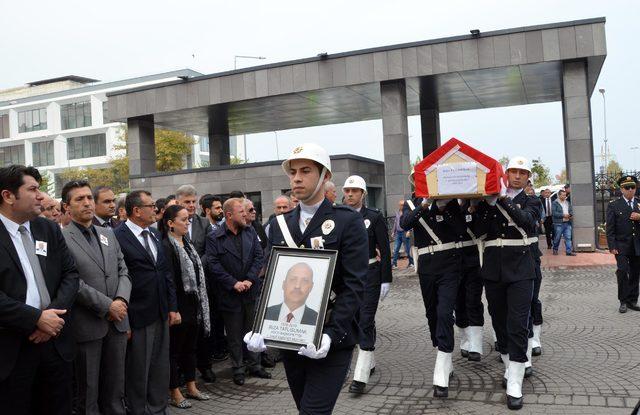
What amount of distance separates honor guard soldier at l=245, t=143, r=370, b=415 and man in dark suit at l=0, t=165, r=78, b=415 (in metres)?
1.56

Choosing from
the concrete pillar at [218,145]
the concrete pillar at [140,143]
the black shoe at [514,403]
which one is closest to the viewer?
the black shoe at [514,403]

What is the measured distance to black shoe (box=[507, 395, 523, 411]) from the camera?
5.36 metres

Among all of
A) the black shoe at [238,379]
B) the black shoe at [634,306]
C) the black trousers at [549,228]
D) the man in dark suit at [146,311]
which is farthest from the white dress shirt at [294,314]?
the black trousers at [549,228]

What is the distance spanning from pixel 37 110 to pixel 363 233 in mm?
78960

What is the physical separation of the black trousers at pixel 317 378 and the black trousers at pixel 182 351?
9.39ft

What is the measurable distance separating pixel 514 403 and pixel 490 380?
3.07 feet

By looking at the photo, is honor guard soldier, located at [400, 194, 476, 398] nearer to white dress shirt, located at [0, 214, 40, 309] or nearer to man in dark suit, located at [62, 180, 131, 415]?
man in dark suit, located at [62, 180, 131, 415]

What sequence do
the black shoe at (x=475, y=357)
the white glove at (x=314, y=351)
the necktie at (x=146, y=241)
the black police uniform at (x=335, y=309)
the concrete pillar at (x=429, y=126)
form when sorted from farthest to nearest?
1. the concrete pillar at (x=429, y=126)
2. the black shoe at (x=475, y=357)
3. the necktie at (x=146, y=241)
4. the black police uniform at (x=335, y=309)
5. the white glove at (x=314, y=351)

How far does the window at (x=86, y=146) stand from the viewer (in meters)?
69.9

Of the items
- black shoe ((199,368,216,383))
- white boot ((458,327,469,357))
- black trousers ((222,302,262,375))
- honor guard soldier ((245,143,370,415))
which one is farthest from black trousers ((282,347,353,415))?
white boot ((458,327,469,357))

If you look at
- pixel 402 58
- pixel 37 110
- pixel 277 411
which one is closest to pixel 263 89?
pixel 402 58

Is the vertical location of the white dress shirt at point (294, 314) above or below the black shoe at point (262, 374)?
above

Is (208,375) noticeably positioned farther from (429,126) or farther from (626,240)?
(429,126)

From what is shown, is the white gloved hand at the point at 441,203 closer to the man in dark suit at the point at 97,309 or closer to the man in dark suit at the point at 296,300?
the man in dark suit at the point at 296,300
